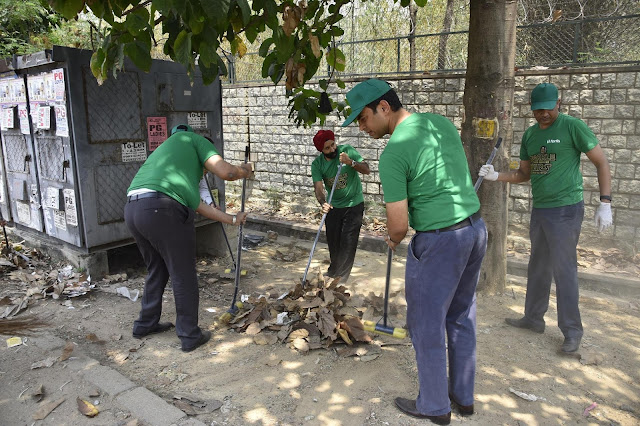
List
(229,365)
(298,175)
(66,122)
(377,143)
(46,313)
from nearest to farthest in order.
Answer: (229,365), (46,313), (66,122), (377,143), (298,175)

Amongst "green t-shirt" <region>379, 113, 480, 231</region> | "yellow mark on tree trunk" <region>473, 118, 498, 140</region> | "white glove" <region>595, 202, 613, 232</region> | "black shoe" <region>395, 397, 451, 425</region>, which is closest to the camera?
"green t-shirt" <region>379, 113, 480, 231</region>

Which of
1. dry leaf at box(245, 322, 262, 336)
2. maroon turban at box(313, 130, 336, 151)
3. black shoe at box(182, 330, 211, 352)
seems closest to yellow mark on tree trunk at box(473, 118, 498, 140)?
maroon turban at box(313, 130, 336, 151)

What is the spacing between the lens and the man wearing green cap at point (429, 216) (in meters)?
2.72

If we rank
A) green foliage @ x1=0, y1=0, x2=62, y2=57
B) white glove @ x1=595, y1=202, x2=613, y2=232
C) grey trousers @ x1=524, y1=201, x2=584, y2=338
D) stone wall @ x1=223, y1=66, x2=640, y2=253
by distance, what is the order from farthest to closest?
green foliage @ x1=0, y1=0, x2=62, y2=57 < stone wall @ x1=223, y1=66, x2=640, y2=253 < white glove @ x1=595, y1=202, x2=613, y2=232 < grey trousers @ x1=524, y1=201, x2=584, y2=338

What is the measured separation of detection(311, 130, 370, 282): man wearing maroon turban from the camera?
5.74m

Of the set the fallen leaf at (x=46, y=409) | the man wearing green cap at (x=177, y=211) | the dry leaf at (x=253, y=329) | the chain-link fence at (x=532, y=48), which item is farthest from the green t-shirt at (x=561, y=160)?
the fallen leaf at (x=46, y=409)

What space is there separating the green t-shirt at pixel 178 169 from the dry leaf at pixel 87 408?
160cm

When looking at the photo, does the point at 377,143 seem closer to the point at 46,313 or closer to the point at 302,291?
the point at 302,291

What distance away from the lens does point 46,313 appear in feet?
16.3

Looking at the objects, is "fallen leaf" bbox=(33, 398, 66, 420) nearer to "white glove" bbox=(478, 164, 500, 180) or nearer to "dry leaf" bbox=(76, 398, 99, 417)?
"dry leaf" bbox=(76, 398, 99, 417)

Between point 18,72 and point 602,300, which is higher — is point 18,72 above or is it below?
above

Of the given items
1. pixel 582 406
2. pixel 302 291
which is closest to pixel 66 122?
pixel 302 291

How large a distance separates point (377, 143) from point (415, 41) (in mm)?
1996

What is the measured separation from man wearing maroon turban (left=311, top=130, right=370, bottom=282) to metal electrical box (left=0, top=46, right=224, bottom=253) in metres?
1.94
